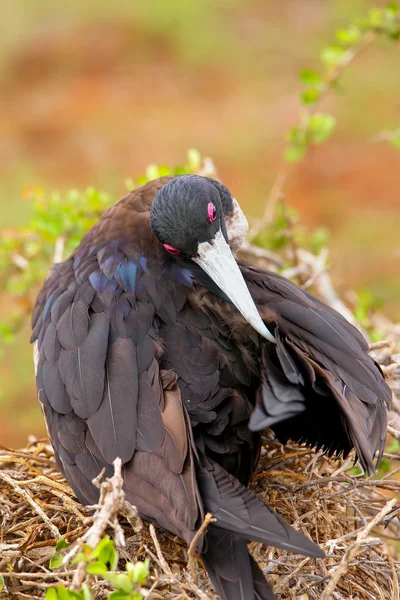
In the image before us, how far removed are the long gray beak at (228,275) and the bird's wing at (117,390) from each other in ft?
0.51

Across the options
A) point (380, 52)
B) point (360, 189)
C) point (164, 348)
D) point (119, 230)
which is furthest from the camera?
point (380, 52)

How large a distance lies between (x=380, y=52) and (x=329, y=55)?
29.2 ft

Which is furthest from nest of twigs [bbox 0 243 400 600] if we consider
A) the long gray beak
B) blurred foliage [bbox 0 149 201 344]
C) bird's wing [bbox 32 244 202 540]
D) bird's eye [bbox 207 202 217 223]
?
blurred foliage [bbox 0 149 201 344]

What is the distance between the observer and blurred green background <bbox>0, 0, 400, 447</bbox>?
1042cm

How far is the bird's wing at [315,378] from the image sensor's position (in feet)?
7.02

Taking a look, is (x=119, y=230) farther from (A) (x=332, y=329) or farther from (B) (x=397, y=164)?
(B) (x=397, y=164)

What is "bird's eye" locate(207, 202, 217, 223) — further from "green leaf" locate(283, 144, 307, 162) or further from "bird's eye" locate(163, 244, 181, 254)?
"green leaf" locate(283, 144, 307, 162)

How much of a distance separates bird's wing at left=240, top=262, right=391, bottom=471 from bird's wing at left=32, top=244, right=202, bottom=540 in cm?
31

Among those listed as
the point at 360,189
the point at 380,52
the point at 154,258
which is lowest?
the point at 154,258

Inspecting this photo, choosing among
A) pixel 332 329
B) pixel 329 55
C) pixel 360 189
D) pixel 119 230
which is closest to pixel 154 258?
pixel 119 230

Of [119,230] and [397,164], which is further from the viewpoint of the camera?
[397,164]

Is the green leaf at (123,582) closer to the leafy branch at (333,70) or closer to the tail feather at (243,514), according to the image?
the tail feather at (243,514)

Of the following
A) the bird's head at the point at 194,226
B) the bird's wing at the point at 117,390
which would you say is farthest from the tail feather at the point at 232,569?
the bird's head at the point at 194,226

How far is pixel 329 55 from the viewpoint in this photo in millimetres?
3730
